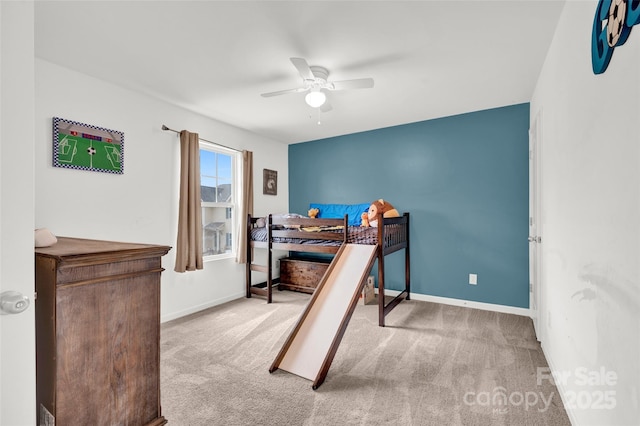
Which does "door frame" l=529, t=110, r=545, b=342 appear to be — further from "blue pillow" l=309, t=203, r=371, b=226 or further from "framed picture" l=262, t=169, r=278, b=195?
"framed picture" l=262, t=169, r=278, b=195

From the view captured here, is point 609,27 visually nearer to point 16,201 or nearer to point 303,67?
point 303,67

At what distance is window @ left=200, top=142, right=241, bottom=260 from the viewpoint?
12.7 feet

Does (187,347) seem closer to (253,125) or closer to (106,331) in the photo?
(106,331)

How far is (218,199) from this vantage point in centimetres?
405

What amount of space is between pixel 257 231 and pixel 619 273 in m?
3.63

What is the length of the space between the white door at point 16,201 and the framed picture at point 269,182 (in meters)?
3.89

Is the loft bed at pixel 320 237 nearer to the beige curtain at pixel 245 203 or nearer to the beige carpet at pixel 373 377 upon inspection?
the beige curtain at pixel 245 203

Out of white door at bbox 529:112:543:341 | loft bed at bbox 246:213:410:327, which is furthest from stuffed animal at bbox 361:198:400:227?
white door at bbox 529:112:543:341

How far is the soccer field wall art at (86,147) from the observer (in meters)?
2.47

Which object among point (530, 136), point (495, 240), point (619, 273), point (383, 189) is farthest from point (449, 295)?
point (619, 273)

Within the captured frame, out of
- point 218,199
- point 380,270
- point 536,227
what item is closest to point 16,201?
point 380,270

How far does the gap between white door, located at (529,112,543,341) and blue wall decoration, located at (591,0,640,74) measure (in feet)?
5.13

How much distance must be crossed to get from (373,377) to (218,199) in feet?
9.48

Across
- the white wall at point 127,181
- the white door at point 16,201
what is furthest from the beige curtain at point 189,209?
the white door at point 16,201
